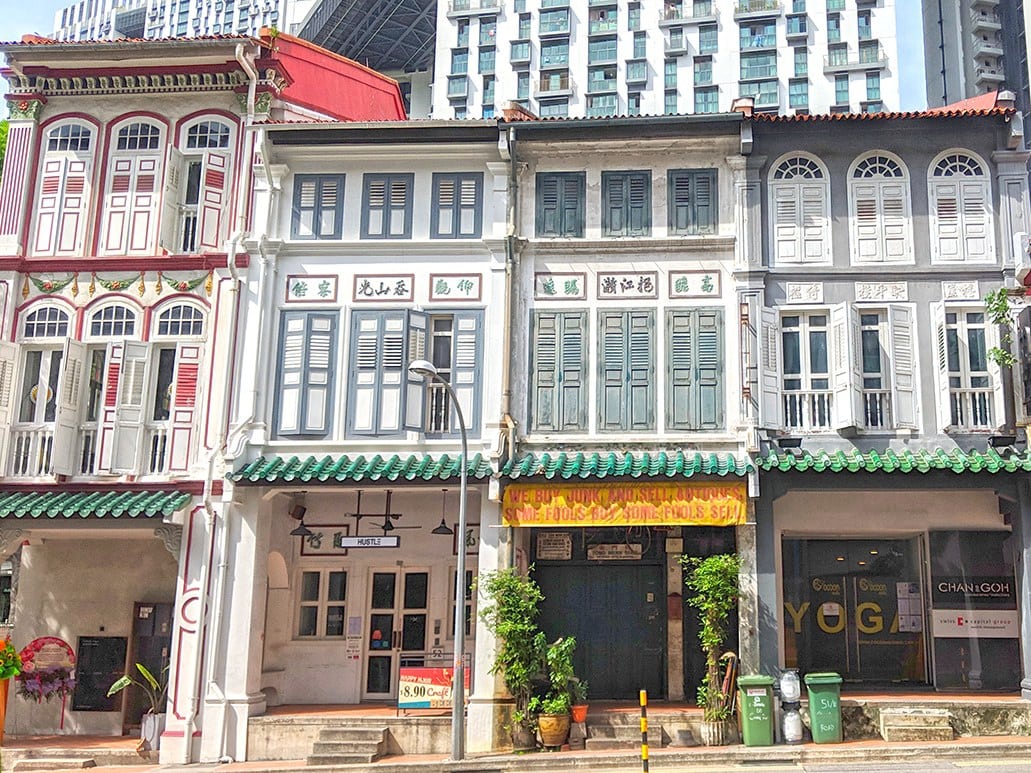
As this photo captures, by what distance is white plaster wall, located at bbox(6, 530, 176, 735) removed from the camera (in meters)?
18.6

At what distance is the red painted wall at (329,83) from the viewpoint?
19.3 m

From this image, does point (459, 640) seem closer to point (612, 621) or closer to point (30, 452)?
point (612, 621)

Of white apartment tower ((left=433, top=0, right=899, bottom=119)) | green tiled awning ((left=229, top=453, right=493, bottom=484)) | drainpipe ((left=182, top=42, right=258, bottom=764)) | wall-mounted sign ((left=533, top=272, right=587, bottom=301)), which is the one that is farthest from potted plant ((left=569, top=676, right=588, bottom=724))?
white apartment tower ((left=433, top=0, right=899, bottom=119))

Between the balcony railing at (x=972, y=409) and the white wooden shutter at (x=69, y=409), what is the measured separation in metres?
15.0

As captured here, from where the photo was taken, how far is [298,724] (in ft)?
54.1

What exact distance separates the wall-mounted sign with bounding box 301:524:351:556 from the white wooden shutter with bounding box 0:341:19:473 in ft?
18.1

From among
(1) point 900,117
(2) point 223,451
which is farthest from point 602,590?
(1) point 900,117

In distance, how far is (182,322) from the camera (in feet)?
59.8

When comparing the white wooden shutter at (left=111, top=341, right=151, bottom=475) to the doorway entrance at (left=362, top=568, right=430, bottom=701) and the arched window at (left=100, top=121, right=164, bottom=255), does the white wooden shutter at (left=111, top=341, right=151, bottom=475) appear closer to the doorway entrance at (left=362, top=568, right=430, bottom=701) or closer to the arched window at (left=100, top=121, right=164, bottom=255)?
the arched window at (left=100, top=121, right=164, bottom=255)

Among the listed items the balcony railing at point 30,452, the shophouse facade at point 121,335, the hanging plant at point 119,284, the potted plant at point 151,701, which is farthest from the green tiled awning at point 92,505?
the hanging plant at point 119,284

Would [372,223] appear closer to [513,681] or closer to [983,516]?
[513,681]

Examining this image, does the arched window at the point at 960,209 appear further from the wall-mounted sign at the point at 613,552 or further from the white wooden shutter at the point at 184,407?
the white wooden shutter at the point at 184,407

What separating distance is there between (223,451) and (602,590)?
738 cm

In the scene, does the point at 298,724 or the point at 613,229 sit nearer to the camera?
the point at 298,724
